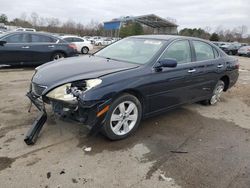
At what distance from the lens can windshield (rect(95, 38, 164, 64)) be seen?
4.04 m

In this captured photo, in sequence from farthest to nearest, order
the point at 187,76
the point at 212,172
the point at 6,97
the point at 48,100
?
1. the point at 6,97
2. the point at 187,76
3. the point at 48,100
4. the point at 212,172

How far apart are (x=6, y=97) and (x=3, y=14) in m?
83.6

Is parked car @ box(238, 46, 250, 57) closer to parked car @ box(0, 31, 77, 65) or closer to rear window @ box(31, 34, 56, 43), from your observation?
Answer: parked car @ box(0, 31, 77, 65)

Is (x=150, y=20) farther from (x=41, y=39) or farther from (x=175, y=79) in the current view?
(x=175, y=79)

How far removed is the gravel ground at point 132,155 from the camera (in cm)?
270

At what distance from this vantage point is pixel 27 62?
30.0ft

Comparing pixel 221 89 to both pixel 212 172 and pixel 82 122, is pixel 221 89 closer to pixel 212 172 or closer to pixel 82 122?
pixel 212 172

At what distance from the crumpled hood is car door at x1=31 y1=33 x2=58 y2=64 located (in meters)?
5.67

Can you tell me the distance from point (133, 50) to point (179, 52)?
0.84 meters

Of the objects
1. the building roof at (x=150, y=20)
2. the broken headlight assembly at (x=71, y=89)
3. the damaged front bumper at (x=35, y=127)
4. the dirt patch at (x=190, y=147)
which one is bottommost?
the dirt patch at (x=190, y=147)

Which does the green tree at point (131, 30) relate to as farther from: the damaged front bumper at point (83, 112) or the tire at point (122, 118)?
the damaged front bumper at point (83, 112)

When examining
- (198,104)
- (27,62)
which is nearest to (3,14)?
(27,62)

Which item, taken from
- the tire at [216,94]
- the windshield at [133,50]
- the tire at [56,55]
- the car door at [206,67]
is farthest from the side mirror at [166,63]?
the tire at [56,55]

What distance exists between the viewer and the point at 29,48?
9008mm
